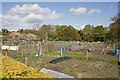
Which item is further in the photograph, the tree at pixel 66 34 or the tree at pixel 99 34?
the tree at pixel 66 34

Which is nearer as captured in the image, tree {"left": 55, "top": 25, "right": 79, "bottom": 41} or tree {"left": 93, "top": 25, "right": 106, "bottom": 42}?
tree {"left": 93, "top": 25, "right": 106, "bottom": 42}

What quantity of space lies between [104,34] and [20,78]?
140 feet

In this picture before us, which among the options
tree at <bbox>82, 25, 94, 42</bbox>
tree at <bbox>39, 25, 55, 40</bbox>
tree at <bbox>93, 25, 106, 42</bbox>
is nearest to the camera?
tree at <bbox>93, 25, 106, 42</bbox>

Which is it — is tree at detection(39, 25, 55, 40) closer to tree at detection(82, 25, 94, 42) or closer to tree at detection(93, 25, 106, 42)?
tree at detection(82, 25, 94, 42)

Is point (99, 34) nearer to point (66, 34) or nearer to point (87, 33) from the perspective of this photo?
point (87, 33)

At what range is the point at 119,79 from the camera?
25.0 feet

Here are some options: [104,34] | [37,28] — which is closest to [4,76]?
[104,34]

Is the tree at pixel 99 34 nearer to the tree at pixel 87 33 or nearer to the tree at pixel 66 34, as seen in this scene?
the tree at pixel 87 33

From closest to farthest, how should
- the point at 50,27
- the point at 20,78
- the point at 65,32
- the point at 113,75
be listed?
the point at 20,78
the point at 113,75
the point at 65,32
the point at 50,27

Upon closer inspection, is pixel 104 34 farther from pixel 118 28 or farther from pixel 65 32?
pixel 118 28

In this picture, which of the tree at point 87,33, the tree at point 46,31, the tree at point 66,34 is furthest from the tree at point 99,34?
the tree at point 46,31

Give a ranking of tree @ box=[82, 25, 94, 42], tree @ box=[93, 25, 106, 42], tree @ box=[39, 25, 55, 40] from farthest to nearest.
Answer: tree @ box=[39, 25, 55, 40]
tree @ box=[82, 25, 94, 42]
tree @ box=[93, 25, 106, 42]

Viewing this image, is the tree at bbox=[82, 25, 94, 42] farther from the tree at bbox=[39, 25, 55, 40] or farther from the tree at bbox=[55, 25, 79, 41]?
the tree at bbox=[39, 25, 55, 40]

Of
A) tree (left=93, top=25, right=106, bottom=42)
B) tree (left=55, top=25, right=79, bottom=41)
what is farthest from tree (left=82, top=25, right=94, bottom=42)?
tree (left=55, top=25, right=79, bottom=41)
